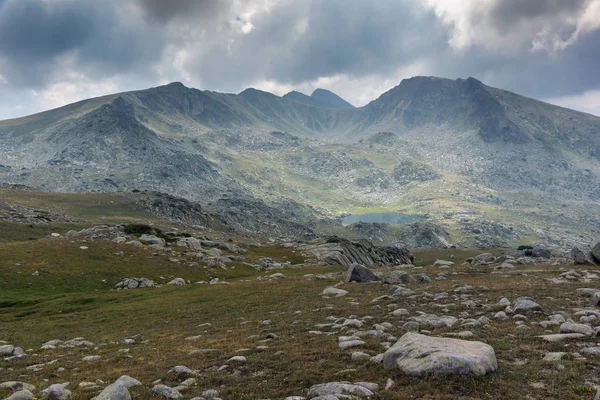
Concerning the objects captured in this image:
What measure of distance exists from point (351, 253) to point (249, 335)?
98.1m

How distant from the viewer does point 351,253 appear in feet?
393

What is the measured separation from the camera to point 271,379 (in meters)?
14.9

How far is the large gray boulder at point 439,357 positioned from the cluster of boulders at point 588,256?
58.4 metres

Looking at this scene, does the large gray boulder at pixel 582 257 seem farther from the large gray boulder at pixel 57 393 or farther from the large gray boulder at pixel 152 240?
the large gray boulder at pixel 152 240

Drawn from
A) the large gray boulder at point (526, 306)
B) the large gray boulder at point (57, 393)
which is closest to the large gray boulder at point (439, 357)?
the large gray boulder at point (526, 306)

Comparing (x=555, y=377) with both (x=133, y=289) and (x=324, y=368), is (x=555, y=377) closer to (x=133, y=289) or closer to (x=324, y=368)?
(x=324, y=368)

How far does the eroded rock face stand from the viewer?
370 ft

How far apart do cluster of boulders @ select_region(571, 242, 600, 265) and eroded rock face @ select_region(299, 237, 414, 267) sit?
50.0 meters

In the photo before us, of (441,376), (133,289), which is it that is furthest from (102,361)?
(133,289)

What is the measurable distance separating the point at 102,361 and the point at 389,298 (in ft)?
74.4

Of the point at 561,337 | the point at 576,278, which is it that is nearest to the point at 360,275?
the point at 576,278

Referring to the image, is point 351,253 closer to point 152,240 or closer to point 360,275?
point 152,240

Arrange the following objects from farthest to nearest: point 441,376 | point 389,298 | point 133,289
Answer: point 133,289, point 389,298, point 441,376

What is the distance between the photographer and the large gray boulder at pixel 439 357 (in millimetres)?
12828
